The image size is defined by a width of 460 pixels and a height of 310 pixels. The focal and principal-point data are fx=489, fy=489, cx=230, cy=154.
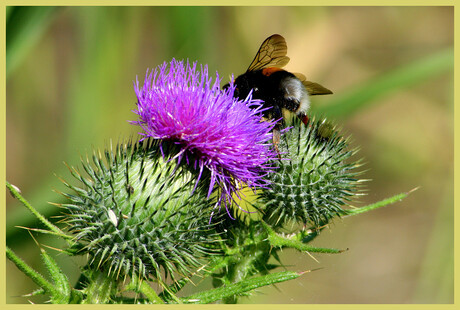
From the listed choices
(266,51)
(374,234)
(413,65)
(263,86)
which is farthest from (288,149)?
(374,234)

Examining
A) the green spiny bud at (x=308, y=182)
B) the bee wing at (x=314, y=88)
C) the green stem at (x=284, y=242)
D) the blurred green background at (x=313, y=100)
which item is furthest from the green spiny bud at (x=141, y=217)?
the bee wing at (x=314, y=88)

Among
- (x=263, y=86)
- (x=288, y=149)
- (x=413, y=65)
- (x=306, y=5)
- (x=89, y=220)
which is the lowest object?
(x=89, y=220)

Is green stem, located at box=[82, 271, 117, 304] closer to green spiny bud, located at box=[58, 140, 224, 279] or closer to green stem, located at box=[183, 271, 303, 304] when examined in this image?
green spiny bud, located at box=[58, 140, 224, 279]

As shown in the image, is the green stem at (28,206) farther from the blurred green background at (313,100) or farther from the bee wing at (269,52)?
the bee wing at (269,52)

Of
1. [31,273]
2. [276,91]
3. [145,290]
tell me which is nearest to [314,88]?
[276,91]

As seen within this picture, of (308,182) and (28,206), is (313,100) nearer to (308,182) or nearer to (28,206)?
(308,182)

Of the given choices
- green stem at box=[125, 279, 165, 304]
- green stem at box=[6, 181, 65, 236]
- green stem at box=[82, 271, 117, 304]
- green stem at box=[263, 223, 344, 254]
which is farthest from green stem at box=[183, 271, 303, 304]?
Result: green stem at box=[6, 181, 65, 236]

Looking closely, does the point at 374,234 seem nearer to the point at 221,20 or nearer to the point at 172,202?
the point at 221,20
